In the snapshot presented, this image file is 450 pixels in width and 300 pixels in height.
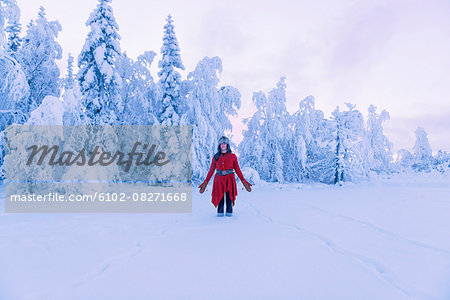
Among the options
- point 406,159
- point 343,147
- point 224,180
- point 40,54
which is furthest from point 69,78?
point 406,159

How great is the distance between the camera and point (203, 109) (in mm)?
13648

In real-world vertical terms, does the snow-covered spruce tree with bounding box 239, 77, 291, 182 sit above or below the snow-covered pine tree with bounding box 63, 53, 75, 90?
below

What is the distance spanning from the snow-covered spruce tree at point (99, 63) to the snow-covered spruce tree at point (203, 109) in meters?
4.02

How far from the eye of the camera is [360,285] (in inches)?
90.4

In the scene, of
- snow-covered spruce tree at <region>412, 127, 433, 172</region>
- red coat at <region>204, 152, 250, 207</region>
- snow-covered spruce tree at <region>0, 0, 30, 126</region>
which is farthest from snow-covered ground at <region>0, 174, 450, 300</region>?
snow-covered spruce tree at <region>412, 127, 433, 172</region>

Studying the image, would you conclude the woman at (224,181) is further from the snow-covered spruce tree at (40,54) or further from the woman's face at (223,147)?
the snow-covered spruce tree at (40,54)

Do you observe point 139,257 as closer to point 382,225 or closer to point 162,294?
point 162,294

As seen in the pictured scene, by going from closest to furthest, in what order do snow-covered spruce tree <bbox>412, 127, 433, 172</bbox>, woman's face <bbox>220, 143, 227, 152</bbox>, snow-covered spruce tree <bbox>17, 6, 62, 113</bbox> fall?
woman's face <bbox>220, 143, 227, 152</bbox>
snow-covered spruce tree <bbox>17, 6, 62, 113</bbox>
snow-covered spruce tree <bbox>412, 127, 433, 172</bbox>

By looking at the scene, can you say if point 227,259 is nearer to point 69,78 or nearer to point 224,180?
point 224,180

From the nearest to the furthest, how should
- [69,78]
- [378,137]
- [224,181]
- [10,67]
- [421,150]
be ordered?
[224,181] → [10,67] → [69,78] → [378,137] → [421,150]

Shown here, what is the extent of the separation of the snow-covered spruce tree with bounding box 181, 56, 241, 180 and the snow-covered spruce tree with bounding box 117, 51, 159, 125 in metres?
2.47

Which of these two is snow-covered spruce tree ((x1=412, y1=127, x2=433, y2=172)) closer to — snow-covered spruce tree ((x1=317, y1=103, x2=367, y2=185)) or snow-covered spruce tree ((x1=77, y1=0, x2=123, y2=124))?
snow-covered spruce tree ((x1=317, y1=103, x2=367, y2=185))

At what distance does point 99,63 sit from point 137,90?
3.46 metres

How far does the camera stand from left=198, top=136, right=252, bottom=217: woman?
18.7ft
